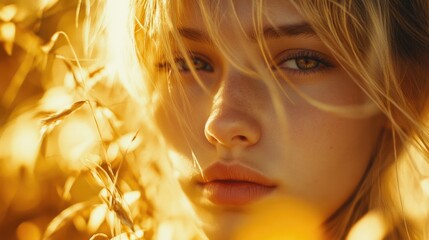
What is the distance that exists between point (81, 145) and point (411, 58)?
90cm

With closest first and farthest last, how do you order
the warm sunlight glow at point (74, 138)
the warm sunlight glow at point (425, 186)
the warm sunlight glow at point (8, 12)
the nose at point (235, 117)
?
1. the nose at point (235, 117)
2. the warm sunlight glow at point (425, 186)
3. the warm sunlight glow at point (8, 12)
4. the warm sunlight glow at point (74, 138)

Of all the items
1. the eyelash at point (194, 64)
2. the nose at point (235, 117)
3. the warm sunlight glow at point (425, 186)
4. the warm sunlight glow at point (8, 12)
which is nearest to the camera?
the nose at point (235, 117)

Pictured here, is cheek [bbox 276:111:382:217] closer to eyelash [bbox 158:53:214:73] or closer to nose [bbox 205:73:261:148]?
nose [bbox 205:73:261:148]

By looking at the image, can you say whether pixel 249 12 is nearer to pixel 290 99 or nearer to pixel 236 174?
pixel 290 99

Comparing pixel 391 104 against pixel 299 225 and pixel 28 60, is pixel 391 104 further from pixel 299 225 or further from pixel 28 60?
Answer: pixel 28 60

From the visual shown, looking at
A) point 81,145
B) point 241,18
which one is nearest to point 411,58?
point 241,18

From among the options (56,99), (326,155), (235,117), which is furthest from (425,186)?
(56,99)

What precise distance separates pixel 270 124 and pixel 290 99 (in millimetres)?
67

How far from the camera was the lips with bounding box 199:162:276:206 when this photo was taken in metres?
1.84

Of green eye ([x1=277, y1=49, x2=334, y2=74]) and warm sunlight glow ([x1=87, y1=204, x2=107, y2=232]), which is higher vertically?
green eye ([x1=277, y1=49, x2=334, y2=74])

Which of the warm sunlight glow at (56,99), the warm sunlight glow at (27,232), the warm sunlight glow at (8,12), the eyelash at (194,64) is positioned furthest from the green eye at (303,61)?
the warm sunlight glow at (27,232)

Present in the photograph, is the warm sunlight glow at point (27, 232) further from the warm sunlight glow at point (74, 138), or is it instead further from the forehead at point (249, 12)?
the forehead at point (249, 12)

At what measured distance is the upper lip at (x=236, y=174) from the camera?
1.83 meters

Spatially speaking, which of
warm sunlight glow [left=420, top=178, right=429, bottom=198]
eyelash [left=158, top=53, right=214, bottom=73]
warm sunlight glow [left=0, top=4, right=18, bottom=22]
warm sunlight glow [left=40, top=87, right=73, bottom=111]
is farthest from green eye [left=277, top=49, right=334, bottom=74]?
warm sunlight glow [left=0, top=4, right=18, bottom=22]
